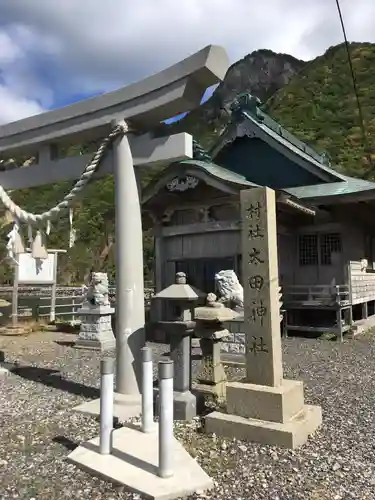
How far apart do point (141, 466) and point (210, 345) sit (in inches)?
93.7

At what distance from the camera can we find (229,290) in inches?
337

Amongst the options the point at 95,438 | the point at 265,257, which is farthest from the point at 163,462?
the point at 265,257

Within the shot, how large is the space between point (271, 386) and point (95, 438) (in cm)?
190

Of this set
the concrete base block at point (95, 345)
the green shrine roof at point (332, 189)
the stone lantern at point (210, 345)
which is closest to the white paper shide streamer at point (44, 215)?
the stone lantern at point (210, 345)

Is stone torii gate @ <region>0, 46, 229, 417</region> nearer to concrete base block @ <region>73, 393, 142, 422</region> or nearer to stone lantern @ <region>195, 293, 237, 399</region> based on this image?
concrete base block @ <region>73, 393, 142, 422</region>

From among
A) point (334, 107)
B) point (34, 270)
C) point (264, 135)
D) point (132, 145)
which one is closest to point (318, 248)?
point (264, 135)

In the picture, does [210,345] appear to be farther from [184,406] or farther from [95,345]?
[95,345]

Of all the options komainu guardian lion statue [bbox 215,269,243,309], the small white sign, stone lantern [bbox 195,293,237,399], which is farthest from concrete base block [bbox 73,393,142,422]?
the small white sign

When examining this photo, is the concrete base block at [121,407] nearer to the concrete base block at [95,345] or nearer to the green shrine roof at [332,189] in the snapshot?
the concrete base block at [95,345]

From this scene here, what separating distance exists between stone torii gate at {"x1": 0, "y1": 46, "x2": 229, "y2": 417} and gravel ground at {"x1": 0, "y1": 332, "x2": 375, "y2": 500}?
77 centimetres

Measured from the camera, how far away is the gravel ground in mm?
3367

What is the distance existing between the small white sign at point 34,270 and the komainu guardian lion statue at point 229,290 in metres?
6.49

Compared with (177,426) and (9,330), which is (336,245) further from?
(9,330)

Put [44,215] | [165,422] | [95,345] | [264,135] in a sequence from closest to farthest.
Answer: [165,422], [44,215], [95,345], [264,135]
